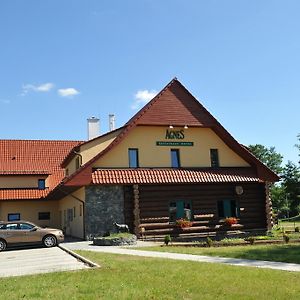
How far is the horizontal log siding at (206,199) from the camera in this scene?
88.7 ft

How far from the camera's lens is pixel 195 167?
2859 cm

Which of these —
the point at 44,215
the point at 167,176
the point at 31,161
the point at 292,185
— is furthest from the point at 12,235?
the point at 292,185

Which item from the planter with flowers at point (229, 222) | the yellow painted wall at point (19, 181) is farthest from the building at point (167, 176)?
the yellow painted wall at point (19, 181)

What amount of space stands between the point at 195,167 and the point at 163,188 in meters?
2.67

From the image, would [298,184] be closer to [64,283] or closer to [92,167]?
[92,167]

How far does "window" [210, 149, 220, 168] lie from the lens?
96.7 ft

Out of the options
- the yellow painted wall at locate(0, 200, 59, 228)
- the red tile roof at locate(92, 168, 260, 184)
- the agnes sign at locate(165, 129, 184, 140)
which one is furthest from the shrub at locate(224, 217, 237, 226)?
the yellow painted wall at locate(0, 200, 59, 228)

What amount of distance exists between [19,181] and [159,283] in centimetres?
2925

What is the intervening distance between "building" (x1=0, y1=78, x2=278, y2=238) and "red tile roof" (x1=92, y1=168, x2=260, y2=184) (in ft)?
0.19

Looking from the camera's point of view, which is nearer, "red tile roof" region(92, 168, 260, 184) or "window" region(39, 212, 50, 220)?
"red tile roof" region(92, 168, 260, 184)

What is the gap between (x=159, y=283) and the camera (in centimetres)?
1023

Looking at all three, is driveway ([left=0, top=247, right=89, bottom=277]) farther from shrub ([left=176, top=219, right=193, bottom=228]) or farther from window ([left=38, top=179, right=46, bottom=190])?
window ([left=38, top=179, right=46, bottom=190])

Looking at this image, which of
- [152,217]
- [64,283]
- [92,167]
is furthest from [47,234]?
[64,283]

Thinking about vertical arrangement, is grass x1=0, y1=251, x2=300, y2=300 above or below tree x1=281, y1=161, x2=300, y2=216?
below
